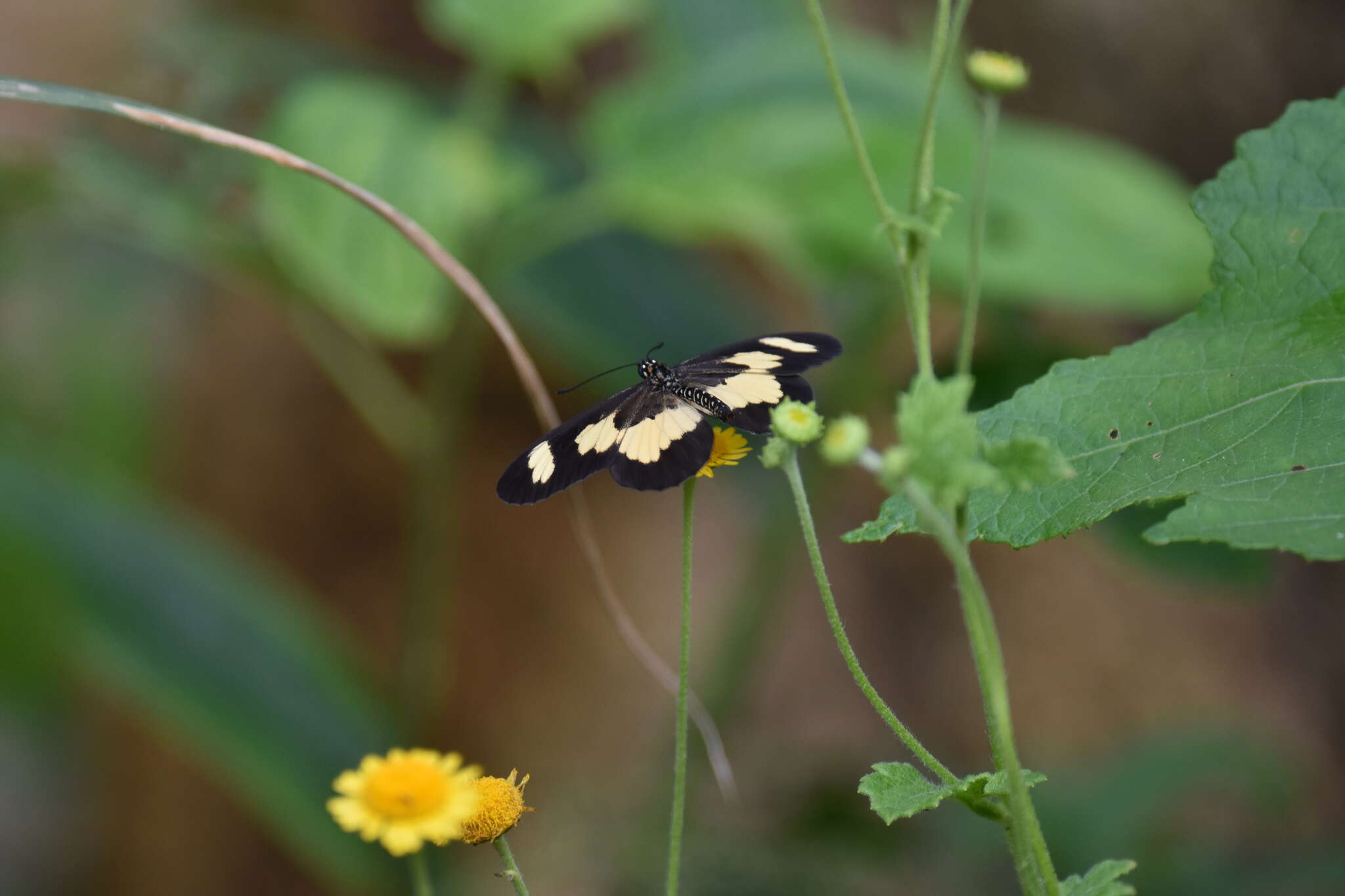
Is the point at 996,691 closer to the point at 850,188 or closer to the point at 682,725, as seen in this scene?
the point at 682,725

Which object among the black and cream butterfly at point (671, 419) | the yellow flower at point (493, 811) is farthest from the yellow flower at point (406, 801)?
the black and cream butterfly at point (671, 419)

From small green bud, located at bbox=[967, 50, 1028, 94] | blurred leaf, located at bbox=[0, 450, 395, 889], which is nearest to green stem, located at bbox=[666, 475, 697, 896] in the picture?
small green bud, located at bbox=[967, 50, 1028, 94]

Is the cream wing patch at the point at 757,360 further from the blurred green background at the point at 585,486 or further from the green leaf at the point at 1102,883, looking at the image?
the blurred green background at the point at 585,486

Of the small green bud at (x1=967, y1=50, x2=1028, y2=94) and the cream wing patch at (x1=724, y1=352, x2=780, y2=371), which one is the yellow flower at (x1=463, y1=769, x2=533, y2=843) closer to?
the cream wing patch at (x1=724, y1=352, x2=780, y2=371)

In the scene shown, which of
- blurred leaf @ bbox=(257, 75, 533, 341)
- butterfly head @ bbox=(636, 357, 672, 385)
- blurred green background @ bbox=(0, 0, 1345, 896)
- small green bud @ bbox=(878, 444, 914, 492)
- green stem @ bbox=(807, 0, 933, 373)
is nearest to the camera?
small green bud @ bbox=(878, 444, 914, 492)

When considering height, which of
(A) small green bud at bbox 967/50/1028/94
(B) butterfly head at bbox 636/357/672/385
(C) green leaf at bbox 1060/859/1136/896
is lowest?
(C) green leaf at bbox 1060/859/1136/896
